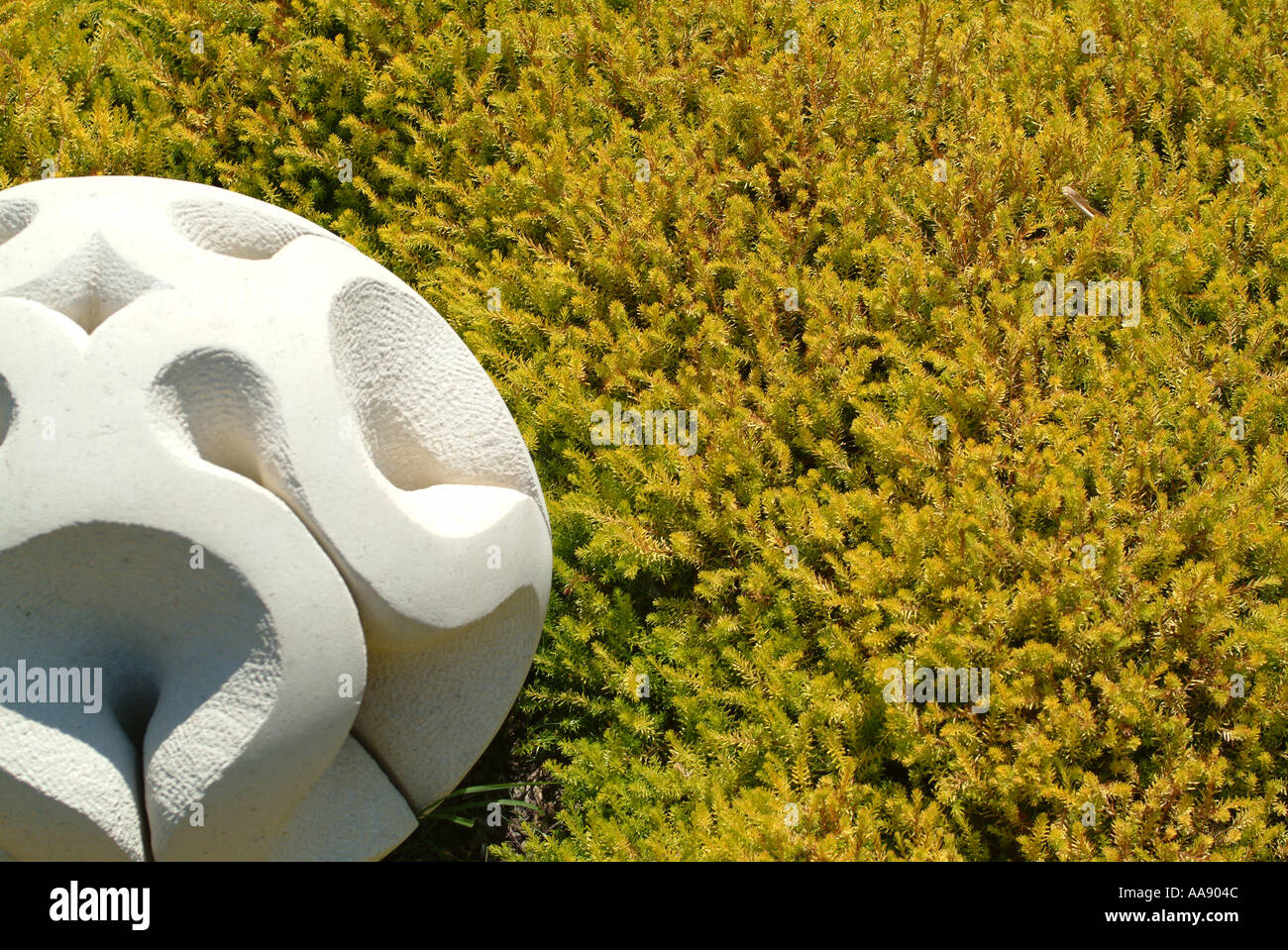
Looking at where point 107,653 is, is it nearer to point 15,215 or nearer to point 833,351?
point 15,215

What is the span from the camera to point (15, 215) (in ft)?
9.59

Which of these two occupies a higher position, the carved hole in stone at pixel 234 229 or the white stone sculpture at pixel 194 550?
the carved hole in stone at pixel 234 229

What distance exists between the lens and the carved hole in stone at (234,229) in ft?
9.61

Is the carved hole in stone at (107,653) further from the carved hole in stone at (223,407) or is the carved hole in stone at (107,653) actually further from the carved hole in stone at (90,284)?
the carved hole in stone at (90,284)

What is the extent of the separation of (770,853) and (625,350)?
1718 mm

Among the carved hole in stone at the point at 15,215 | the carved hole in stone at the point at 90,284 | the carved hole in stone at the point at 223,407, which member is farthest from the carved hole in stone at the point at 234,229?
the carved hole in stone at the point at 223,407

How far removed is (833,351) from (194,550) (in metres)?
2.11

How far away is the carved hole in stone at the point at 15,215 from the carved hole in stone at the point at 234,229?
13.8 inches

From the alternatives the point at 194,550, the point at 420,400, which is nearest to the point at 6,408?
the point at 194,550

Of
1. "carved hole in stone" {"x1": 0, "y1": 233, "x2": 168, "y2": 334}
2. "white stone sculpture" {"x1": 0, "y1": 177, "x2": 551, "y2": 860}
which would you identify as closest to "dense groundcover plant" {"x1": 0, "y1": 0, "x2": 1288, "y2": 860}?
"white stone sculpture" {"x1": 0, "y1": 177, "x2": 551, "y2": 860}

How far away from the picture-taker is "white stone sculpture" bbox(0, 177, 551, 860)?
8.11 ft

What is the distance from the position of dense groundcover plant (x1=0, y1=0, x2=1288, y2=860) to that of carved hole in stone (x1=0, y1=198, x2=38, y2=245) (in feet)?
4.92

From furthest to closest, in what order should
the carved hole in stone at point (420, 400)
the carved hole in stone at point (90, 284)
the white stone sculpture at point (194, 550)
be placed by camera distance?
the carved hole in stone at point (420, 400) < the carved hole in stone at point (90, 284) < the white stone sculpture at point (194, 550)
